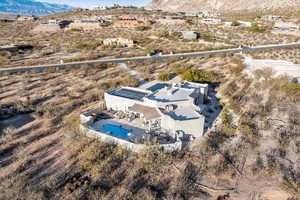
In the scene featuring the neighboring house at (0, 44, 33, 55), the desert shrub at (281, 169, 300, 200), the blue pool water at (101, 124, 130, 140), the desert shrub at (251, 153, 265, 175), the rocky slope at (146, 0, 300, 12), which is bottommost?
the desert shrub at (281, 169, 300, 200)

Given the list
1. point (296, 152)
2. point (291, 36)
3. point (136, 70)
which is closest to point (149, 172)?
point (296, 152)

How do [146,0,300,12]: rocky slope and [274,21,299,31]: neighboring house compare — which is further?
[146,0,300,12]: rocky slope

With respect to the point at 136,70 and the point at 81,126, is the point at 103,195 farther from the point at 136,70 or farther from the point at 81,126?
the point at 136,70

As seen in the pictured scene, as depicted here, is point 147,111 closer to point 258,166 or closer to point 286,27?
point 258,166

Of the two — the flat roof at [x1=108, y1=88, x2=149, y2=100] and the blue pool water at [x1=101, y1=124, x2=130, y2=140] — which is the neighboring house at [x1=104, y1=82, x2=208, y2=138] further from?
the blue pool water at [x1=101, y1=124, x2=130, y2=140]

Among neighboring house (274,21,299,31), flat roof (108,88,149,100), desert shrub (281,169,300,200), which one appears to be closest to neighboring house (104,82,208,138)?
flat roof (108,88,149,100)

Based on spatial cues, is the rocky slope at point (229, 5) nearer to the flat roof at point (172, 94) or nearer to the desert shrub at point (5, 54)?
the flat roof at point (172, 94)
